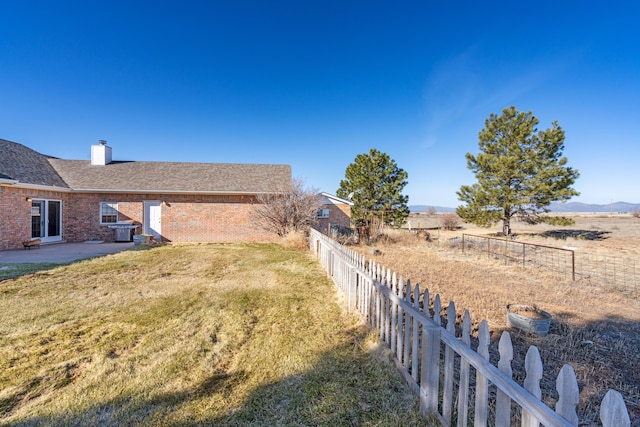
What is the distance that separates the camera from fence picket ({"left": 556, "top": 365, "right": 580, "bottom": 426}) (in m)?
1.18

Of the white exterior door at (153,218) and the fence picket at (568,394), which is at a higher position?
the white exterior door at (153,218)

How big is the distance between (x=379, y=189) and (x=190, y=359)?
20.0 meters

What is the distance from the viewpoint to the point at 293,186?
13328 millimetres

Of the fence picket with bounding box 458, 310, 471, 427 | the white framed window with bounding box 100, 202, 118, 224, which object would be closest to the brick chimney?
the white framed window with bounding box 100, 202, 118, 224

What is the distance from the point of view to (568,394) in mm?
1210

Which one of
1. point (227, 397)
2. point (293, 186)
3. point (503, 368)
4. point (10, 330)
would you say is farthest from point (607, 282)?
point (10, 330)

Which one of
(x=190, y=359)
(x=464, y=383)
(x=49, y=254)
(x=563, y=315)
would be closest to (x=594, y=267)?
(x=563, y=315)

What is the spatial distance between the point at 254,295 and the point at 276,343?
6.80 feet

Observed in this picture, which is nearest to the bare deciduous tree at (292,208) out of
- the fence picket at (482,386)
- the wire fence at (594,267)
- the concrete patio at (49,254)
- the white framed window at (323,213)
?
the white framed window at (323,213)

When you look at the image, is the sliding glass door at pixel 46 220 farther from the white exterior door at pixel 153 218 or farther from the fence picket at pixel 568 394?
the fence picket at pixel 568 394

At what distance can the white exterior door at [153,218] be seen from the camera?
1470cm

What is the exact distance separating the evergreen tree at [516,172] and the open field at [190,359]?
17539mm

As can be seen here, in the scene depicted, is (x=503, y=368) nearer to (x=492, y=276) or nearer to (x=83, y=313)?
(x=83, y=313)

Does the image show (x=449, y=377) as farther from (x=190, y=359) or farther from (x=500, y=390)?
(x=190, y=359)
